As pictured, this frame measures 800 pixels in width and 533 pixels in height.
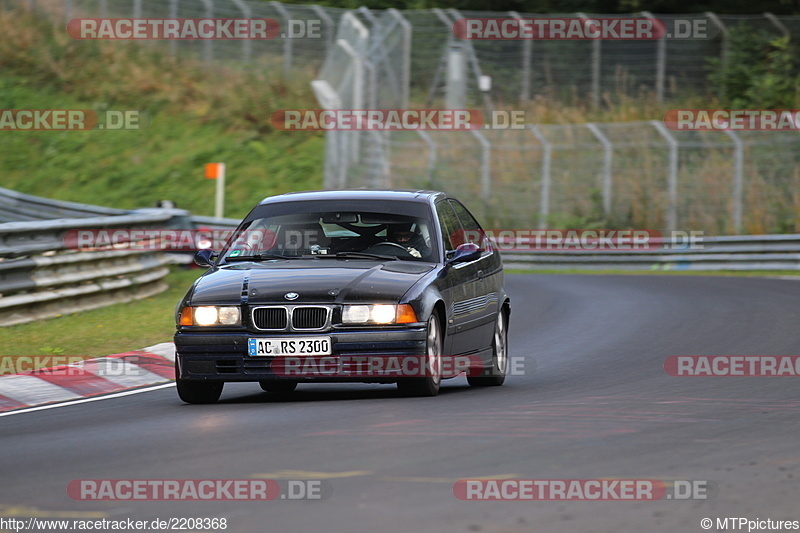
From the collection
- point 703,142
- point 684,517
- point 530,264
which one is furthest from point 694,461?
point 703,142

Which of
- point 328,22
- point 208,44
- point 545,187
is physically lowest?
point 545,187

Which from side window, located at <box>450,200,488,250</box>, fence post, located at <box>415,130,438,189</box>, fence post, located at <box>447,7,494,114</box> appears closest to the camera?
side window, located at <box>450,200,488,250</box>

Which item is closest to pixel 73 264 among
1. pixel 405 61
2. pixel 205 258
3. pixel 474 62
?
pixel 205 258

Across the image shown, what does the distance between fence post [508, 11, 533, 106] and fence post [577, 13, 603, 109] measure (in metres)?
1.71

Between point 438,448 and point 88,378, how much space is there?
4979 mm

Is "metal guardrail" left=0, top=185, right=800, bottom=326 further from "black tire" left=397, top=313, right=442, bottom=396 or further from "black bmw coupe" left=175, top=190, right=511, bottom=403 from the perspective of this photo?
"black tire" left=397, top=313, right=442, bottom=396

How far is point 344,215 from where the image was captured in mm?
10898

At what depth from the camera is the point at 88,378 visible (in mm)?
11797

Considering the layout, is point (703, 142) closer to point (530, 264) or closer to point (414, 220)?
point (530, 264)

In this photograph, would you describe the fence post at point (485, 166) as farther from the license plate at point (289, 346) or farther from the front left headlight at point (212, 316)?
the license plate at point (289, 346)

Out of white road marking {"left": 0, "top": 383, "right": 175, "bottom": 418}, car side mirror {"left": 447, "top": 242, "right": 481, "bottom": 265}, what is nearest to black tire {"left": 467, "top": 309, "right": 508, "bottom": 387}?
car side mirror {"left": 447, "top": 242, "right": 481, "bottom": 265}

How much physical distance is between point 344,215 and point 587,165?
26.4 meters

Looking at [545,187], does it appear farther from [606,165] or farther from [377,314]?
[377,314]

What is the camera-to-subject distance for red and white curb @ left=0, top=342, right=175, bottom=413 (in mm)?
10891
